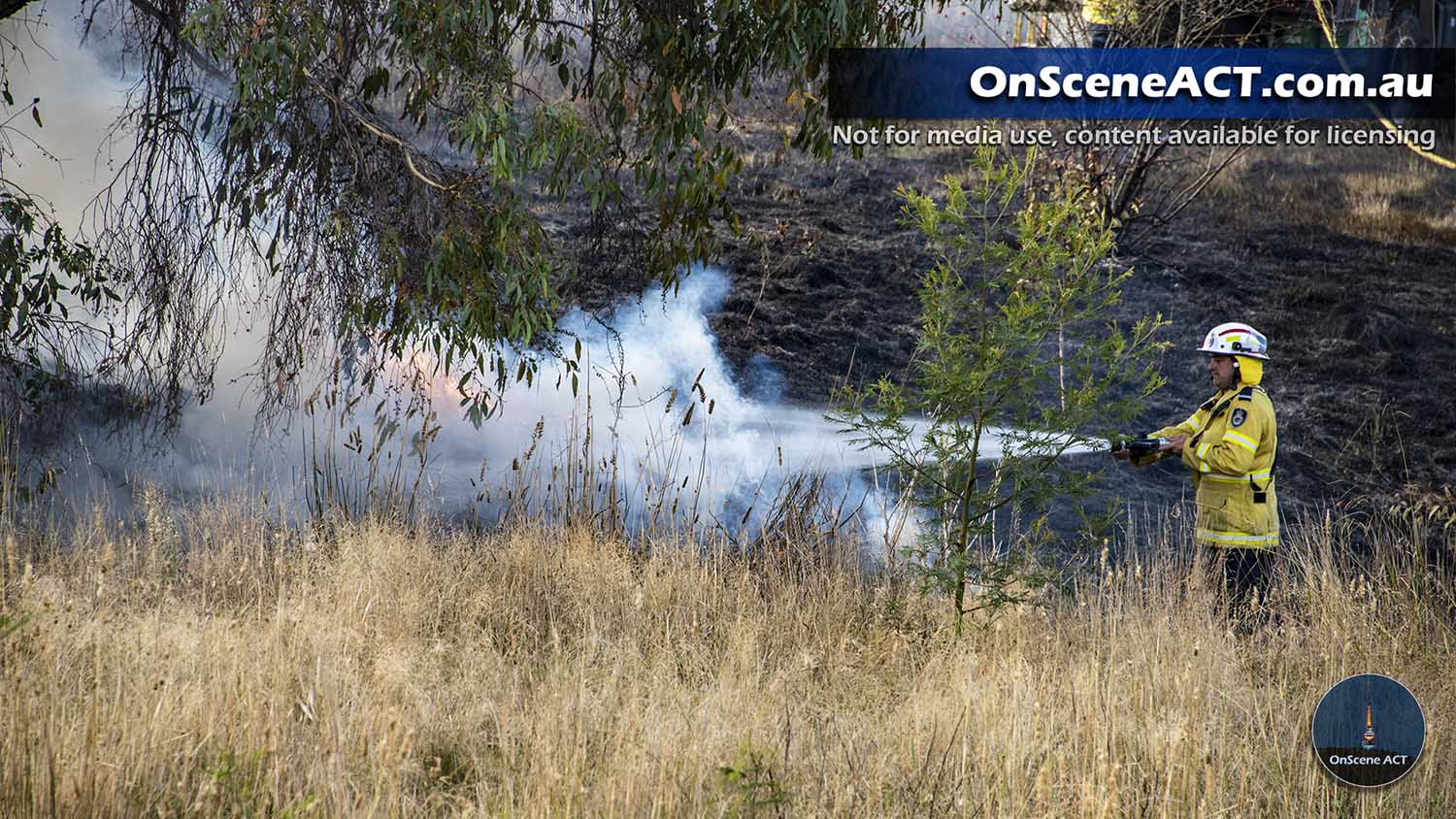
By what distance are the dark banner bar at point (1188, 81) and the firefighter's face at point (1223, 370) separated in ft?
15.1

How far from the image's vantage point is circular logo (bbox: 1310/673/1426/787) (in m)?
3.70

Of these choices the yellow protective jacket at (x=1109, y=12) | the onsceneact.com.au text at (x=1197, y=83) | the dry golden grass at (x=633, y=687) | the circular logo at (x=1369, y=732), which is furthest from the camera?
the yellow protective jacket at (x=1109, y=12)

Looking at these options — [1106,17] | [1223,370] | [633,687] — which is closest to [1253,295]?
[1106,17]

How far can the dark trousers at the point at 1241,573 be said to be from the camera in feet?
18.7

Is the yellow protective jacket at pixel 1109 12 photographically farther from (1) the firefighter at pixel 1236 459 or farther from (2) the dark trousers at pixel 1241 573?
(2) the dark trousers at pixel 1241 573

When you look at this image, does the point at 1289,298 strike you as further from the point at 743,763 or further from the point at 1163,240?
the point at 743,763

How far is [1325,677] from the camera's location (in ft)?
15.3

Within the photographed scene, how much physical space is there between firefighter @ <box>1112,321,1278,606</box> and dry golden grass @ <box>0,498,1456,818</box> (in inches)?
10.0

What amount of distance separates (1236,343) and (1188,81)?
20.8ft

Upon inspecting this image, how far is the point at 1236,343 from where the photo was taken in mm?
5656

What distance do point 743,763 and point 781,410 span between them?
7.84m

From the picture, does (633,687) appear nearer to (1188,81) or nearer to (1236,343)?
(1236,343)

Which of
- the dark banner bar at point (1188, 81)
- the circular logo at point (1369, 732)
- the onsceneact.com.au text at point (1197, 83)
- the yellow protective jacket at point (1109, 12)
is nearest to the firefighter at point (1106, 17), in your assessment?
the yellow protective jacket at point (1109, 12)

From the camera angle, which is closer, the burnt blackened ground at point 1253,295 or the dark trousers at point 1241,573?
the dark trousers at point 1241,573
